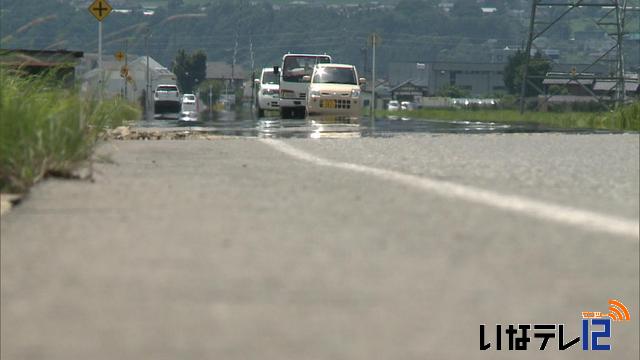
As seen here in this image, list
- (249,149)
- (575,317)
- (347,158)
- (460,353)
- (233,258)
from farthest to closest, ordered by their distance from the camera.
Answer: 1. (249,149)
2. (347,158)
3. (233,258)
4. (575,317)
5. (460,353)

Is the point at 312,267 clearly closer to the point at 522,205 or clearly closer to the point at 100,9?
the point at 522,205

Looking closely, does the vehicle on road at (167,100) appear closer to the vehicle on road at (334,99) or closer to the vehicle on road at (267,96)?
the vehicle on road at (267,96)

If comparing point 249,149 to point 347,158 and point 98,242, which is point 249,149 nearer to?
point 347,158

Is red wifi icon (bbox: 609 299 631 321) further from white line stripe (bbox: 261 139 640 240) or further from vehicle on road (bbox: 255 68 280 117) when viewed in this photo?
vehicle on road (bbox: 255 68 280 117)

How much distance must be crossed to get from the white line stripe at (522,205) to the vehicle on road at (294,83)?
3237 centimetres

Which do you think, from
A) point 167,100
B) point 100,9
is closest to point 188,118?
point 100,9

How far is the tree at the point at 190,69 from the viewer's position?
167 meters

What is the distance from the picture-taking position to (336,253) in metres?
4.49

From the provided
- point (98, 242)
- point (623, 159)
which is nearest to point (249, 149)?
point (623, 159)

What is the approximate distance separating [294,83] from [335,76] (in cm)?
658

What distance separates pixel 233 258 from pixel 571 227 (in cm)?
142

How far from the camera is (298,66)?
43344 millimetres

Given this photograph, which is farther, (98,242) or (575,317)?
(98,242)

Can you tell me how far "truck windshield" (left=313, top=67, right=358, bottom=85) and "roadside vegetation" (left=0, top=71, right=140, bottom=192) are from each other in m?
25.5
